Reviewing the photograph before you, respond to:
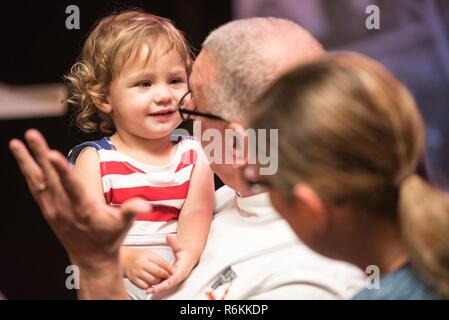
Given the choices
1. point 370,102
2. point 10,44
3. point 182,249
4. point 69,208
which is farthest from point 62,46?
point 370,102

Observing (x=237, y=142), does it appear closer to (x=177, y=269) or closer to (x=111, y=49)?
(x=177, y=269)

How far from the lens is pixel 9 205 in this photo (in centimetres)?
214

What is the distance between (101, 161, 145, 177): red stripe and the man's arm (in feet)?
1.47

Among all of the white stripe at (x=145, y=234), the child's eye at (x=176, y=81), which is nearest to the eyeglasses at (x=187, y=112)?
the child's eye at (x=176, y=81)

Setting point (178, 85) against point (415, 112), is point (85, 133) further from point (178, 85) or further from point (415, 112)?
point (415, 112)

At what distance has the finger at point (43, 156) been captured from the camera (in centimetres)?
106

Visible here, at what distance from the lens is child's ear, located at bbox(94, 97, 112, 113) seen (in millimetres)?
1728

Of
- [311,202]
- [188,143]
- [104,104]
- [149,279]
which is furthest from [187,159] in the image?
[311,202]

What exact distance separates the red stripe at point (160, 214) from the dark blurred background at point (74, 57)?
0.44 m

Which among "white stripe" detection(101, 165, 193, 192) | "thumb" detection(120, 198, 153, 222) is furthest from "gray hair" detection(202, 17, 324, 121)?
"thumb" detection(120, 198, 153, 222)

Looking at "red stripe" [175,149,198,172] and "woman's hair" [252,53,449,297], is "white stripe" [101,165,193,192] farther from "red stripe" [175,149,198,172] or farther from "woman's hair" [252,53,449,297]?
"woman's hair" [252,53,449,297]

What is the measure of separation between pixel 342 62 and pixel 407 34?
3.62 feet

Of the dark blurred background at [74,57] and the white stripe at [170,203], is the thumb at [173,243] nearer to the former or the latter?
the white stripe at [170,203]

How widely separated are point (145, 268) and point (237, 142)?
1.26 feet
